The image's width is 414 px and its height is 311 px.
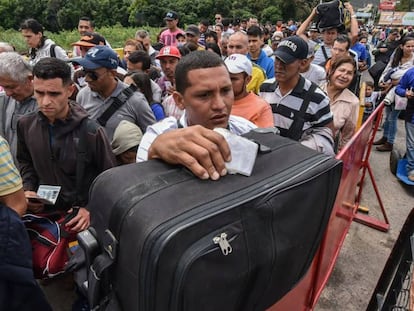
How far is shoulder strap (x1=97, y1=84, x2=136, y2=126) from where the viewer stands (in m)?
2.72

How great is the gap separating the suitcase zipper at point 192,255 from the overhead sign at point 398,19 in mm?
54421

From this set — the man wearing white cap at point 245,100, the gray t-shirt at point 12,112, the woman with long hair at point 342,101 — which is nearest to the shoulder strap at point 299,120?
the man wearing white cap at point 245,100

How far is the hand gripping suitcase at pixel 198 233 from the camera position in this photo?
2.50 ft

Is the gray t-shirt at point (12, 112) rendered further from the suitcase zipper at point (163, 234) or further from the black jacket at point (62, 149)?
the suitcase zipper at point (163, 234)

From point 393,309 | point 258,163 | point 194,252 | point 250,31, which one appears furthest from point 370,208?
point 194,252

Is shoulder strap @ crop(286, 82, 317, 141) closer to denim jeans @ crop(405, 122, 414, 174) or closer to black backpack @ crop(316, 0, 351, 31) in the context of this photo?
black backpack @ crop(316, 0, 351, 31)

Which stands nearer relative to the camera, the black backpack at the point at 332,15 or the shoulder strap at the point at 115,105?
the shoulder strap at the point at 115,105

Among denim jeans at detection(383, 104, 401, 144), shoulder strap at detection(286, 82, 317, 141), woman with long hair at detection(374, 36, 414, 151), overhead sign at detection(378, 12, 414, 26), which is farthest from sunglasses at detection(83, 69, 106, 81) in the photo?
overhead sign at detection(378, 12, 414, 26)

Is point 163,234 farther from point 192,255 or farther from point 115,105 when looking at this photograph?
point 115,105

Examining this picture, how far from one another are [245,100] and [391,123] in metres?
4.26

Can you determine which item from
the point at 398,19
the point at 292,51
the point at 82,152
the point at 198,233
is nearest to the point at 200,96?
the point at 198,233

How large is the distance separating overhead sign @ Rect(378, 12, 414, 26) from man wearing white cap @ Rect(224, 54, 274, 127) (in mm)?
52674

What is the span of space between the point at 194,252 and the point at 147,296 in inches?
6.2

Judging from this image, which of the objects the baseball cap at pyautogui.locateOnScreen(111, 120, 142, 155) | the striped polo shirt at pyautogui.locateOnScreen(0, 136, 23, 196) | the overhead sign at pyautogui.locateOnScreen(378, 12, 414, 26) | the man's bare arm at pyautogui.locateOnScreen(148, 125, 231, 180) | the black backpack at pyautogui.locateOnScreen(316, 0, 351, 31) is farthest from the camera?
the overhead sign at pyautogui.locateOnScreen(378, 12, 414, 26)
